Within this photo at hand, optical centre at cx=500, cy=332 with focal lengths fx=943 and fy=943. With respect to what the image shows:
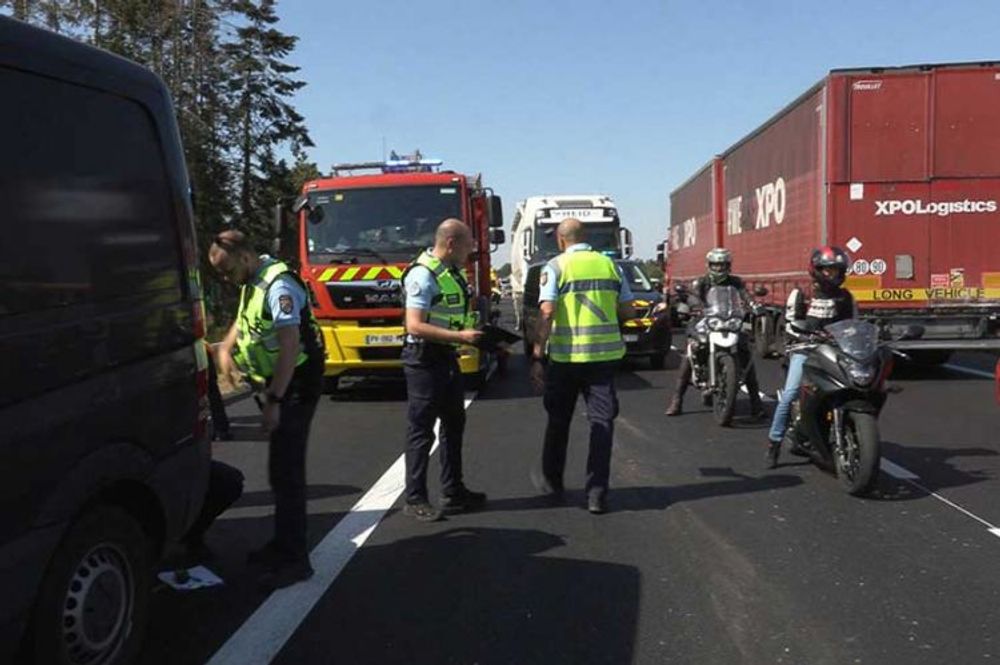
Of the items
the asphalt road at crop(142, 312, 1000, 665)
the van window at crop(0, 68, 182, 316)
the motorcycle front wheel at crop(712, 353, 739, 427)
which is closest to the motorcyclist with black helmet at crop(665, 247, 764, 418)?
the motorcycle front wheel at crop(712, 353, 739, 427)

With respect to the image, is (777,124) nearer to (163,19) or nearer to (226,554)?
(226,554)

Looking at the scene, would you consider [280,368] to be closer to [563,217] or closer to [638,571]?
[638,571]

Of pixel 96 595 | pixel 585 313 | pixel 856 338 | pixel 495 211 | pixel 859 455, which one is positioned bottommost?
pixel 859 455

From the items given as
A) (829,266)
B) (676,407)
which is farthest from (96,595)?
(676,407)

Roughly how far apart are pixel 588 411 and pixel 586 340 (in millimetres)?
480

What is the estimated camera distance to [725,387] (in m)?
9.00

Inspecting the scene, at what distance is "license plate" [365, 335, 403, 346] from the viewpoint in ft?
35.8

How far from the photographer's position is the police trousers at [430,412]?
227 inches

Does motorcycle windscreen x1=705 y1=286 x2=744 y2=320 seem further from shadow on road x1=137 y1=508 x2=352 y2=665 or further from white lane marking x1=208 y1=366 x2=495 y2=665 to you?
shadow on road x1=137 y1=508 x2=352 y2=665

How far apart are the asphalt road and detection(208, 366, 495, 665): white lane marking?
1cm

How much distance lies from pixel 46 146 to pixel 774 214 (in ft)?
44.5

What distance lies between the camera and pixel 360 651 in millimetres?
3816

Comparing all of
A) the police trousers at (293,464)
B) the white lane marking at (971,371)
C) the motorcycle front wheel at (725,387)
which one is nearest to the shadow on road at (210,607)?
the police trousers at (293,464)

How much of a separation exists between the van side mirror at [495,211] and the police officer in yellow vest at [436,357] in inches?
266
